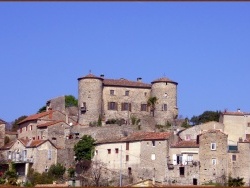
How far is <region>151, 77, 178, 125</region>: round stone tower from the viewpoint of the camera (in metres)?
67.8

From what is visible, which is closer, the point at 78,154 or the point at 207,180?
the point at 207,180

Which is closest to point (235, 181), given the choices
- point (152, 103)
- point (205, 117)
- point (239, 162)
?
point (239, 162)

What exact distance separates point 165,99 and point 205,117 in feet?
27.2

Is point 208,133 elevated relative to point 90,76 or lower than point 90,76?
lower

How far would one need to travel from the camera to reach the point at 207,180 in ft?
178

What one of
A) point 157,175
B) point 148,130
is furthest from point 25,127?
point 157,175

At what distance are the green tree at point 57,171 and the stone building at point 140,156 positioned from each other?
4.00 m

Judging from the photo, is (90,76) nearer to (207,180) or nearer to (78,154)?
(78,154)

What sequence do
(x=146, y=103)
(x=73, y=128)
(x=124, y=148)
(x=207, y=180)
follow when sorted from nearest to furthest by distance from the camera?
(x=207, y=180), (x=124, y=148), (x=73, y=128), (x=146, y=103)

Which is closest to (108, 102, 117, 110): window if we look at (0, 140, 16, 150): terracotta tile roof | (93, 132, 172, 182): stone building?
(93, 132, 172, 182): stone building

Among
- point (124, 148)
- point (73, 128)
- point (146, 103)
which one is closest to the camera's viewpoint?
point (124, 148)

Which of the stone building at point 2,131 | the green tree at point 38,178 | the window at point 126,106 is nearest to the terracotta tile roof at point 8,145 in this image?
the stone building at point 2,131

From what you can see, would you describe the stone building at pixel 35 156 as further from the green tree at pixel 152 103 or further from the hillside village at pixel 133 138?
the green tree at pixel 152 103

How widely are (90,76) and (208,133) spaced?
1744 centimetres
